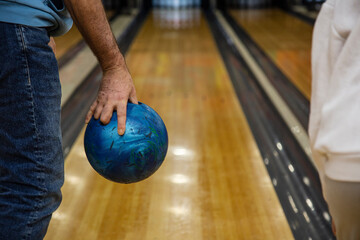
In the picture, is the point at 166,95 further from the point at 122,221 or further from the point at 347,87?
the point at 347,87

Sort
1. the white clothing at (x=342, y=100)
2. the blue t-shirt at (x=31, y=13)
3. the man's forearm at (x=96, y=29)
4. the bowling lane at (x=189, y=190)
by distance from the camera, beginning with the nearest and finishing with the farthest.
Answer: the white clothing at (x=342, y=100) → the blue t-shirt at (x=31, y=13) → the man's forearm at (x=96, y=29) → the bowling lane at (x=189, y=190)

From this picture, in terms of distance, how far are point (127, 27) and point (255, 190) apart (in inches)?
156

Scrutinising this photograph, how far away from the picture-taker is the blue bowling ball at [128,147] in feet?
3.06

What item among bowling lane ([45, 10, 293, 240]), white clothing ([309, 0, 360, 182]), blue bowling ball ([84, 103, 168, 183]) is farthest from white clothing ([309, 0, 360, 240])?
bowling lane ([45, 10, 293, 240])

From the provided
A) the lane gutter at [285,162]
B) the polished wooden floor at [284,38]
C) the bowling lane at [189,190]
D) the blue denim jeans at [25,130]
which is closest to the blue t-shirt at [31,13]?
the blue denim jeans at [25,130]

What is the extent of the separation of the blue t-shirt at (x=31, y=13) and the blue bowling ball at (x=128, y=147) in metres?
0.23

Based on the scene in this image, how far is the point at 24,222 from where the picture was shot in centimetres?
75

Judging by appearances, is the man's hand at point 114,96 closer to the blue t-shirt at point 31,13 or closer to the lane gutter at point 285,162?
the blue t-shirt at point 31,13

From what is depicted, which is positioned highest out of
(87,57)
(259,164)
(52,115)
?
(52,115)

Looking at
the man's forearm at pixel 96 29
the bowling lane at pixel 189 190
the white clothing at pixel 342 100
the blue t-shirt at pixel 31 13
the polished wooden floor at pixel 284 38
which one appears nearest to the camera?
the white clothing at pixel 342 100

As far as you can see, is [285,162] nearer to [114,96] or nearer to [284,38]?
[114,96]

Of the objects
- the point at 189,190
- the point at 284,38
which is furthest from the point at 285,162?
the point at 284,38

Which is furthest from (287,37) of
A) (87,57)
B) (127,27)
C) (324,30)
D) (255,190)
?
(324,30)

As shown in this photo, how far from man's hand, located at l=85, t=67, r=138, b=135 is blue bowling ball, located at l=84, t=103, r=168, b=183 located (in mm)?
18
